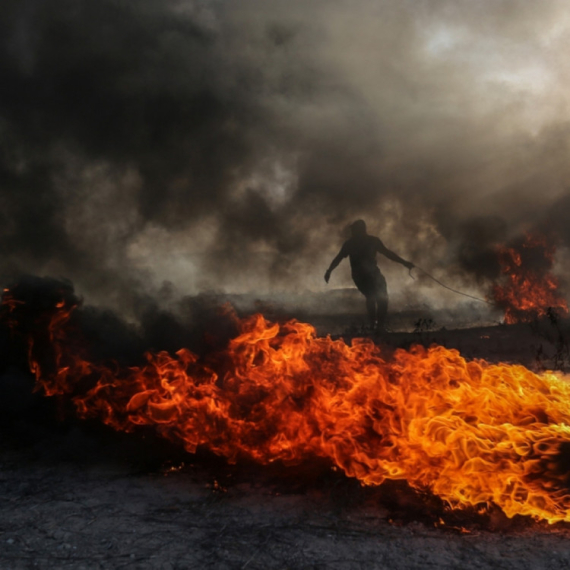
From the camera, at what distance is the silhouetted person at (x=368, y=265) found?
40.6 ft

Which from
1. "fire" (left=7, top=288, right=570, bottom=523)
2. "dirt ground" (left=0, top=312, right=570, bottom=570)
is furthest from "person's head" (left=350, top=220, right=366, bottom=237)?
"dirt ground" (left=0, top=312, right=570, bottom=570)

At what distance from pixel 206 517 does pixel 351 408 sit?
172 cm

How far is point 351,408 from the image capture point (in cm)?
461

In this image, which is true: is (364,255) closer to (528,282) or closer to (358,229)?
(358,229)

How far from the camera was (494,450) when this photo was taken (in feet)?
12.9

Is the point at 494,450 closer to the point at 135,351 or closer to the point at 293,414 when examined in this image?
the point at 293,414

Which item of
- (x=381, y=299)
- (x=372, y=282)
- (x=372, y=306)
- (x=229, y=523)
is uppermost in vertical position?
(x=372, y=282)

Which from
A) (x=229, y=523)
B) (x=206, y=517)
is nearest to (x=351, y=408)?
(x=229, y=523)

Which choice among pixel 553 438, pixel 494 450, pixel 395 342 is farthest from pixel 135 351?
pixel 395 342

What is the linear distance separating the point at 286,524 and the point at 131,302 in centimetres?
625

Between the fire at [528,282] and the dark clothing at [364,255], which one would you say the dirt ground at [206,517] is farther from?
the fire at [528,282]

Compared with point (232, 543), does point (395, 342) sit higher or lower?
higher

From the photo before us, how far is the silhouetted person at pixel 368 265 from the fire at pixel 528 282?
6.80m

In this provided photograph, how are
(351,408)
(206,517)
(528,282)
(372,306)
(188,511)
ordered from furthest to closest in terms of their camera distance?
(528,282) → (372,306) → (351,408) → (188,511) → (206,517)
